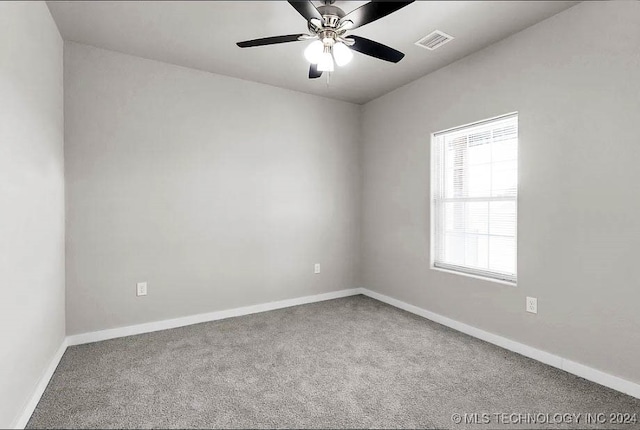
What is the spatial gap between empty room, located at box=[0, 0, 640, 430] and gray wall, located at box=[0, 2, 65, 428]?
0.02 m

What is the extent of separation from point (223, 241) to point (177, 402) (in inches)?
70.6

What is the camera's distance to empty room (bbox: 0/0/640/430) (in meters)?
1.97

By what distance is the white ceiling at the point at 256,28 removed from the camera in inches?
92.8

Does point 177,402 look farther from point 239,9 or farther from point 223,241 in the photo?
point 239,9

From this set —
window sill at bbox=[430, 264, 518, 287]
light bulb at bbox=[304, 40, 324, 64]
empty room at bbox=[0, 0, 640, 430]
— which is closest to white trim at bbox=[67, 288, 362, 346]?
empty room at bbox=[0, 0, 640, 430]

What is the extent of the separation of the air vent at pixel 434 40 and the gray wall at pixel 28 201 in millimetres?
2690

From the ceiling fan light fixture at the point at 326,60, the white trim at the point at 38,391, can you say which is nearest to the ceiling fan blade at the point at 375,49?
the ceiling fan light fixture at the point at 326,60

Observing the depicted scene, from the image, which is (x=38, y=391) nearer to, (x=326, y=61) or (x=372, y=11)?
(x=326, y=61)

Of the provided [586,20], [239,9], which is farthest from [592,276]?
[239,9]

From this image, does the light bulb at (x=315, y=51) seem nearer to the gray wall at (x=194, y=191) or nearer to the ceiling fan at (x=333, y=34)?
the ceiling fan at (x=333, y=34)

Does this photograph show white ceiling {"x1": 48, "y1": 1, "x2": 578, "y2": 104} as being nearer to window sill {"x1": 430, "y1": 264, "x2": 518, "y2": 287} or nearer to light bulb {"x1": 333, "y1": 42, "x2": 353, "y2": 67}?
light bulb {"x1": 333, "y1": 42, "x2": 353, "y2": 67}

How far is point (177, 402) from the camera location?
2010 mm

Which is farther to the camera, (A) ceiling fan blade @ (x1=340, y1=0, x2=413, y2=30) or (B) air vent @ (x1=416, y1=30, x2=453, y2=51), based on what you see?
(B) air vent @ (x1=416, y1=30, x2=453, y2=51)

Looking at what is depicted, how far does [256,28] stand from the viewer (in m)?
2.61
